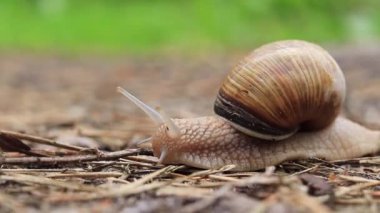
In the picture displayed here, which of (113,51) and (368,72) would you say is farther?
(113,51)

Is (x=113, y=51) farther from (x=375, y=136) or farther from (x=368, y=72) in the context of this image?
(x=375, y=136)

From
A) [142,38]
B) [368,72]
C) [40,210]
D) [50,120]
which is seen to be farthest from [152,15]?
[40,210]

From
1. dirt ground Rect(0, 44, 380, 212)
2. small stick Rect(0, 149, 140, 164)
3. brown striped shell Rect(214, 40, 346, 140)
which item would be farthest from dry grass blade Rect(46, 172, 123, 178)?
brown striped shell Rect(214, 40, 346, 140)

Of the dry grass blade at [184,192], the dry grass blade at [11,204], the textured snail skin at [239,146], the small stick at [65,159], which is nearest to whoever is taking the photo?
the dry grass blade at [11,204]

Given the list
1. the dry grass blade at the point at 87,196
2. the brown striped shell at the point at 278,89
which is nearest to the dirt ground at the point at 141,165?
the dry grass blade at the point at 87,196

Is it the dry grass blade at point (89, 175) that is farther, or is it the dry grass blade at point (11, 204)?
the dry grass blade at point (89, 175)

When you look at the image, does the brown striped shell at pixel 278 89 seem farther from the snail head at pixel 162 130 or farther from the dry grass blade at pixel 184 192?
the dry grass blade at pixel 184 192

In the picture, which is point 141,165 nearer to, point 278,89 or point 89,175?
point 89,175
